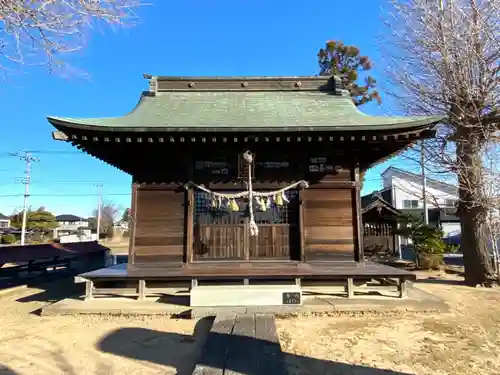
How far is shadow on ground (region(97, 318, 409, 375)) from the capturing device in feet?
13.6

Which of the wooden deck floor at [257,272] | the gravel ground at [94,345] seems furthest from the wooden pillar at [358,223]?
the gravel ground at [94,345]

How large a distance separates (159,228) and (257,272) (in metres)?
2.74

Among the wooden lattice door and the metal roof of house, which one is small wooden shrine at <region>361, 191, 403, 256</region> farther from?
the metal roof of house

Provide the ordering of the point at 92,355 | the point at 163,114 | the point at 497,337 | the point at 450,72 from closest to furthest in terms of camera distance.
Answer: the point at 92,355
the point at 497,337
the point at 163,114
the point at 450,72

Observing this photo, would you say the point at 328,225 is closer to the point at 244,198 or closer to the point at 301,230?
the point at 301,230

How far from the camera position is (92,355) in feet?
16.3

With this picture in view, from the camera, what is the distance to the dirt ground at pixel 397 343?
436 centimetres

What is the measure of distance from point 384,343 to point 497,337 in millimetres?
2139

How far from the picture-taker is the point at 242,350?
437 centimetres

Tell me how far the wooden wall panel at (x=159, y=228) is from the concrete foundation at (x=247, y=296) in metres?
1.53

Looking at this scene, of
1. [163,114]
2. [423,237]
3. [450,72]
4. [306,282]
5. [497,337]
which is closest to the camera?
[497,337]

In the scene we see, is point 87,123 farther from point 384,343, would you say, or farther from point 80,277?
point 384,343

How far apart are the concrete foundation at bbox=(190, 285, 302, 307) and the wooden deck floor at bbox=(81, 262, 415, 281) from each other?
1.10 ft

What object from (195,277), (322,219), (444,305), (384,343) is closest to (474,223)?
(444,305)
